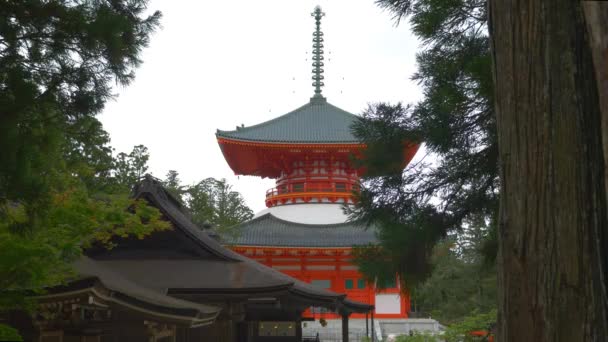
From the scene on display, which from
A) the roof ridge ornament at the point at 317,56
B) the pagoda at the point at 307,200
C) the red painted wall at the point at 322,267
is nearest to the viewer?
the pagoda at the point at 307,200

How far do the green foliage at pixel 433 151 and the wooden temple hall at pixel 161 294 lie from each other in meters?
2.41

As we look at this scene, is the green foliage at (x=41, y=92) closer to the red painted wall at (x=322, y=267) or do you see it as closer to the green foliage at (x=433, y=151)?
the green foliage at (x=433, y=151)

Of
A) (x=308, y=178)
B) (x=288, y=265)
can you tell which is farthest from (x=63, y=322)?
(x=308, y=178)

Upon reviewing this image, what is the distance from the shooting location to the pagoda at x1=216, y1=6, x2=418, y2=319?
22.5 meters

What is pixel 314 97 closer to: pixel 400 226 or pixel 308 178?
pixel 308 178

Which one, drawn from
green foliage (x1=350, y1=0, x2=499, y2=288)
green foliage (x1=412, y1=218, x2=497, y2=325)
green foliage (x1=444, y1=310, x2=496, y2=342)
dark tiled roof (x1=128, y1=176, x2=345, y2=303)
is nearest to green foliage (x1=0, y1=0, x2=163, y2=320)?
green foliage (x1=350, y1=0, x2=499, y2=288)

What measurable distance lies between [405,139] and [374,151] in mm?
353

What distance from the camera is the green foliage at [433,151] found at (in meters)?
6.43

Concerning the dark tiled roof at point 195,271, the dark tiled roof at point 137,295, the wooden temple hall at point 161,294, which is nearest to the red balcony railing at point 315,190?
the wooden temple hall at point 161,294

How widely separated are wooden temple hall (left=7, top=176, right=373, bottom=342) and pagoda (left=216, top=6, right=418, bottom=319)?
944 cm

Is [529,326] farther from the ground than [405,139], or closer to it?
closer to it

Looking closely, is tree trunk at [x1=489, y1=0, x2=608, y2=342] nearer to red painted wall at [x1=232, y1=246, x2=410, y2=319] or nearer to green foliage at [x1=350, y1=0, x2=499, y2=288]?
green foliage at [x1=350, y1=0, x2=499, y2=288]

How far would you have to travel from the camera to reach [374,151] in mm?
7371

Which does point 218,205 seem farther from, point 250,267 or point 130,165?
point 250,267
